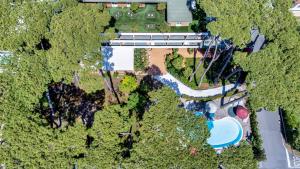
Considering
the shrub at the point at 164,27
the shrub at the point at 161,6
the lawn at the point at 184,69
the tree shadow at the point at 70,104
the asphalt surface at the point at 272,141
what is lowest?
the asphalt surface at the point at 272,141

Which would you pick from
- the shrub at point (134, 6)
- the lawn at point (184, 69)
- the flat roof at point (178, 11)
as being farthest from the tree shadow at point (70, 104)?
the flat roof at point (178, 11)

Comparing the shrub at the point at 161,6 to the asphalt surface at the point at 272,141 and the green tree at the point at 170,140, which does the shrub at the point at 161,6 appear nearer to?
the green tree at the point at 170,140

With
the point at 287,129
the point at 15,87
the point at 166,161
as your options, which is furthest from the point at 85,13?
the point at 287,129

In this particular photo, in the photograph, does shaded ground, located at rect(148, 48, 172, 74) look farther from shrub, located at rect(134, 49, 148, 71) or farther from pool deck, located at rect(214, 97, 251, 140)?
pool deck, located at rect(214, 97, 251, 140)

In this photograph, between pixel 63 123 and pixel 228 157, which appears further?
pixel 63 123

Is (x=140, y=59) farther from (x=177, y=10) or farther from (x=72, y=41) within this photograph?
(x=72, y=41)

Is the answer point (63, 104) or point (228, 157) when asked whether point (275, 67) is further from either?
point (63, 104)
